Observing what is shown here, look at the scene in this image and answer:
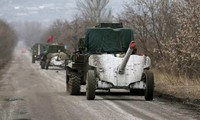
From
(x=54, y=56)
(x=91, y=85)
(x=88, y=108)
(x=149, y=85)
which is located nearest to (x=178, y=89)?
(x=149, y=85)

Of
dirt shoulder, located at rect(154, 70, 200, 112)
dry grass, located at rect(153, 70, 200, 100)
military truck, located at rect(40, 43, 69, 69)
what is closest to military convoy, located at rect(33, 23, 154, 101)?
dirt shoulder, located at rect(154, 70, 200, 112)

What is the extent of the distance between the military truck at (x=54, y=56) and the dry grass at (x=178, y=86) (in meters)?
18.6

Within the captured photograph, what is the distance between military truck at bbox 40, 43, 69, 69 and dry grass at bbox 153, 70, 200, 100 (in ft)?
60.9

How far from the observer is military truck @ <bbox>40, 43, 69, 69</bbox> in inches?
1759

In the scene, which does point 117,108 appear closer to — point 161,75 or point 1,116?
point 1,116

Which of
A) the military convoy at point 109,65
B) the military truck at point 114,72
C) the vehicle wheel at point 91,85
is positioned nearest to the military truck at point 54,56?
the military convoy at point 109,65

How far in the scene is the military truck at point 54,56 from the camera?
44.7 metres

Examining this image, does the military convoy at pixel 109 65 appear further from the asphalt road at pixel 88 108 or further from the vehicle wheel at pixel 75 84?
the asphalt road at pixel 88 108

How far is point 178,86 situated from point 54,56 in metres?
24.7

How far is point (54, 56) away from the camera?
45469 mm

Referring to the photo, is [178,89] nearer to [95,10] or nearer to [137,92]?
[137,92]

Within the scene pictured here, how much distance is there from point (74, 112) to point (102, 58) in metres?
4.02

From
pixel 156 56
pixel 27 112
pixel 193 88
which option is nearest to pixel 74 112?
pixel 27 112

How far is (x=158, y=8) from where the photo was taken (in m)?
29.0
